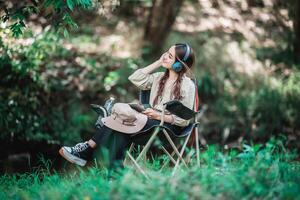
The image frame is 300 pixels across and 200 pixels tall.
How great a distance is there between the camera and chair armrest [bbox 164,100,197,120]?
468cm

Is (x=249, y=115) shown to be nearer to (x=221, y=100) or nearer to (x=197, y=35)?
(x=221, y=100)

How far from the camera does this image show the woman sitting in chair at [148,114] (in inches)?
187

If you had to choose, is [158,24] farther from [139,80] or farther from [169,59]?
[169,59]

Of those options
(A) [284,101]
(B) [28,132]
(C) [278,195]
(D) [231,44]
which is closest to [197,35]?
(D) [231,44]

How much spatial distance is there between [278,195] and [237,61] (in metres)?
6.17

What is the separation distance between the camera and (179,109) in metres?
4.75

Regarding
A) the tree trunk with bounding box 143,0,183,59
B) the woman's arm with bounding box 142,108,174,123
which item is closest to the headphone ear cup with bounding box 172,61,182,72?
the woman's arm with bounding box 142,108,174,123

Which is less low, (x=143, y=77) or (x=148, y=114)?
(x=143, y=77)

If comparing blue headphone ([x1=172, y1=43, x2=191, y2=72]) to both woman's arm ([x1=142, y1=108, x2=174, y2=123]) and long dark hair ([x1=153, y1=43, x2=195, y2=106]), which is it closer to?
long dark hair ([x1=153, y1=43, x2=195, y2=106])

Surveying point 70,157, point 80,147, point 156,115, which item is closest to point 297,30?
point 156,115

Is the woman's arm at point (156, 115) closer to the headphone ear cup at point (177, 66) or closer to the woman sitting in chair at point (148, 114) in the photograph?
the woman sitting in chair at point (148, 114)

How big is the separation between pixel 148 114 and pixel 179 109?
0.31 m

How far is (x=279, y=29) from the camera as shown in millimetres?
10008

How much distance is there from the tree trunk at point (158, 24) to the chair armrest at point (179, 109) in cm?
484
